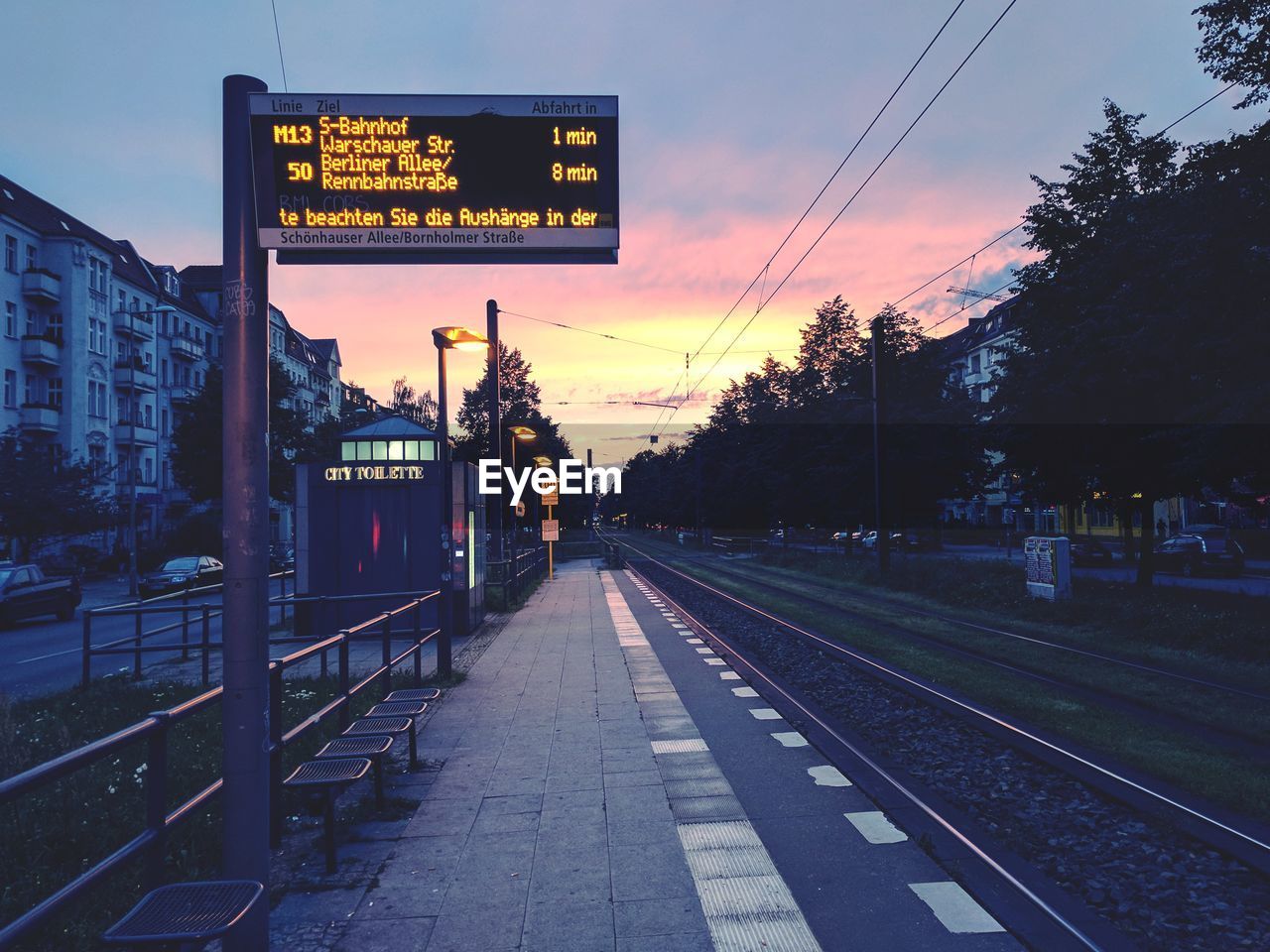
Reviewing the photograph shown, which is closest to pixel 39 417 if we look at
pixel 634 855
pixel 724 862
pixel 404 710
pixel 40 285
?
pixel 40 285

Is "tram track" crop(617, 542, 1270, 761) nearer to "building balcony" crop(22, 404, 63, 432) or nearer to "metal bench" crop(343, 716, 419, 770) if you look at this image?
"metal bench" crop(343, 716, 419, 770)

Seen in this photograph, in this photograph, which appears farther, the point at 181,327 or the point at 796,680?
the point at 181,327

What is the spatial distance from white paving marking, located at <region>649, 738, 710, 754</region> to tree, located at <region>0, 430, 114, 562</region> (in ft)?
114

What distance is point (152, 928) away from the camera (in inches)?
130

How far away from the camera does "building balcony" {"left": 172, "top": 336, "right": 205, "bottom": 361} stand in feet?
206

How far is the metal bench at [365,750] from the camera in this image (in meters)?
5.91

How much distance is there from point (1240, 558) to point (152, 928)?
38239 millimetres

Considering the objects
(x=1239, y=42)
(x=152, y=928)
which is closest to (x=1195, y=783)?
(x=152, y=928)

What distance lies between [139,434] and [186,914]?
6063 centimetres

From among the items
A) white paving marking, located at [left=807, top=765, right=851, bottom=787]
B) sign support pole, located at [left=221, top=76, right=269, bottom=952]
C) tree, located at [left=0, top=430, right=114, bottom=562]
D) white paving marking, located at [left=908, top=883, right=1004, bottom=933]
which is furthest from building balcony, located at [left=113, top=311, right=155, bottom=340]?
white paving marking, located at [left=908, top=883, right=1004, bottom=933]

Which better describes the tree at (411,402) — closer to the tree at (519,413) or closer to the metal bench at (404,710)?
the tree at (519,413)

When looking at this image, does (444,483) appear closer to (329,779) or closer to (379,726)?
(379,726)

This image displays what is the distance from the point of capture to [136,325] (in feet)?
185

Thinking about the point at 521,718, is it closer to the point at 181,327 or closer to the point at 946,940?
the point at 946,940
